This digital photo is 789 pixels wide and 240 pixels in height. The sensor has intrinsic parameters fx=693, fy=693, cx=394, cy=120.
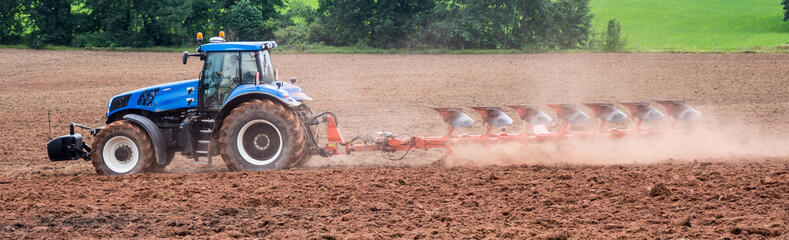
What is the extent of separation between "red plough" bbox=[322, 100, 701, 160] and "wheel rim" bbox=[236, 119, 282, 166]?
77 cm

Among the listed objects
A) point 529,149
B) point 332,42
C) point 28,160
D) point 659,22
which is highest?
point 659,22

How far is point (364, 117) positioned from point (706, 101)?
8998mm

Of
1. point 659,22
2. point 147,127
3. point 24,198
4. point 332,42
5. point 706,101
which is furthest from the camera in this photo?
point 659,22

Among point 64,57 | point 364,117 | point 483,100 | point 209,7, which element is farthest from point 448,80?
point 209,7

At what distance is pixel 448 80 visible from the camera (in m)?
23.2

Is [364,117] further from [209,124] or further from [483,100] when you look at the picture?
[209,124]

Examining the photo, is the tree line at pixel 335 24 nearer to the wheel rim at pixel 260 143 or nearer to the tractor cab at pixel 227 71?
the tractor cab at pixel 227 71

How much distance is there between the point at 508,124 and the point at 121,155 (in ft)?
18.3

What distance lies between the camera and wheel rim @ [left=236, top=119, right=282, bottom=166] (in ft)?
31.4

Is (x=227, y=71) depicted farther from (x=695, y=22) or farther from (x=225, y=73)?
(x=695, y=22)

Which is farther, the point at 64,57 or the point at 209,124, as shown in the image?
the point at 64,57

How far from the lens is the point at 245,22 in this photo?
37031 millimetres

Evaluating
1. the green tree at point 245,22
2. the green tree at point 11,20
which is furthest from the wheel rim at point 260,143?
the green tree at point 11,20

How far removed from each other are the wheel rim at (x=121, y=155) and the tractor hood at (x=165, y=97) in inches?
23.1
